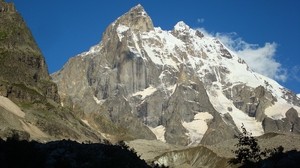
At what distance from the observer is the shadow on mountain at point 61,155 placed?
73.1m

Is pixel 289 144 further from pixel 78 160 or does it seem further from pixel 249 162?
pixel 78 160

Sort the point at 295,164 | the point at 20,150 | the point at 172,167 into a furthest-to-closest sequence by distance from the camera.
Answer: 1. the point at 172,167
2. the point at 20,150
3. the point at 295,164

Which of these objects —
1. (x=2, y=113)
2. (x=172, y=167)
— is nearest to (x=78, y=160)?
(x=172, y=167)

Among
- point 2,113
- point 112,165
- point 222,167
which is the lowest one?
point 112,165

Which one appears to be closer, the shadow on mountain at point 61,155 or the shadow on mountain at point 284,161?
the shadow on mountain at point 284,161

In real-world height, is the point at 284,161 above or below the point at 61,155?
below

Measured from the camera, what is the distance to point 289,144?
165 m

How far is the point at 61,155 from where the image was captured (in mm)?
77062

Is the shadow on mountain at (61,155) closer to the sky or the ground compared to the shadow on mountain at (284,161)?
closer to the sky

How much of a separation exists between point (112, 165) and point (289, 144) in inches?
3831

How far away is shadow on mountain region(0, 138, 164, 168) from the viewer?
73.1 metres

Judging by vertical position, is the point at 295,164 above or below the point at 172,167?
below

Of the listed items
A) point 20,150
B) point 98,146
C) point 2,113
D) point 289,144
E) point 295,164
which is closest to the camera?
point 295,164

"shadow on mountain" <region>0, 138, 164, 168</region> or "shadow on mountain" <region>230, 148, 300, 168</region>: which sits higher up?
"shadow on mountain" <region>0, 138, 164, 168</region>
